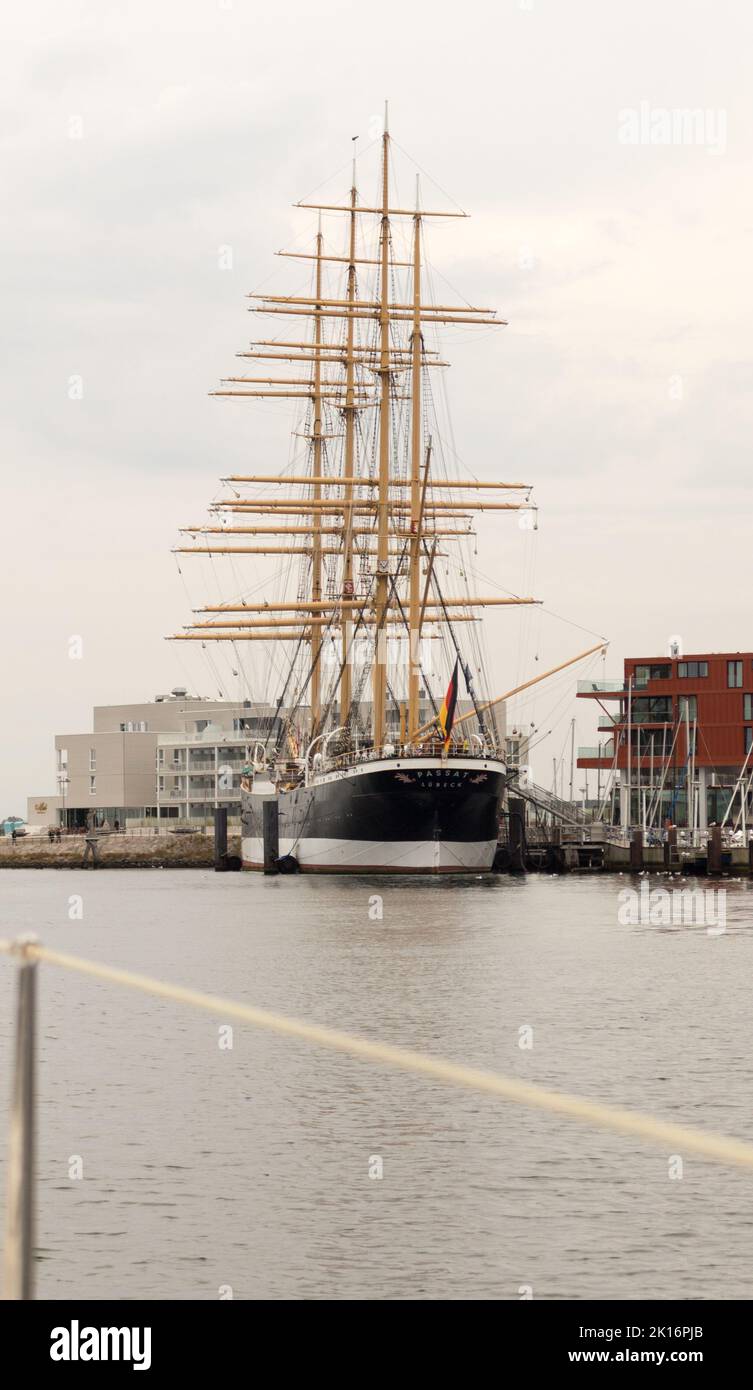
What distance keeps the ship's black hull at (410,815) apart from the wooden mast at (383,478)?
4402 mm

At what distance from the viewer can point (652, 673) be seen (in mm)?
119500

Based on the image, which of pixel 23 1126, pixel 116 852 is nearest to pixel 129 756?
pixel 116 852

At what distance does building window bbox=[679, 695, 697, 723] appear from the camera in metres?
115

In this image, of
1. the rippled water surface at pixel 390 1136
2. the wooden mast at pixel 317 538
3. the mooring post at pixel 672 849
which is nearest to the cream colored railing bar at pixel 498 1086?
the rippled water surface at pixel 390 1136

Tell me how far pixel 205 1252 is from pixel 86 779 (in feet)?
587

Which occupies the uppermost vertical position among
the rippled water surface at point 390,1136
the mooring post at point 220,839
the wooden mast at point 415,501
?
the wooden mast at point 415,501

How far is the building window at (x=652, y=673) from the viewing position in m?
119

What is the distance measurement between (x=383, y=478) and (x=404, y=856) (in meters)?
21.8

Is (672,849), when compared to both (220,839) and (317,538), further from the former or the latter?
(220,839)

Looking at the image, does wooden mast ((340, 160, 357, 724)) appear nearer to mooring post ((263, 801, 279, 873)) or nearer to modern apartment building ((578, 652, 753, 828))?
mooring post ((263, 801, 279, 873))

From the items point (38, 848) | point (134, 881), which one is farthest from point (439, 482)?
point (38, 848)

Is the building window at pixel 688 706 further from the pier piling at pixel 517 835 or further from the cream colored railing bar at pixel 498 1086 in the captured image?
the cream colored railing bar at pixel 498 1086

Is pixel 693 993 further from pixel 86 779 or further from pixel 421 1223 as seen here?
pixel 86 779

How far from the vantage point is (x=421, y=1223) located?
16.8 meters
